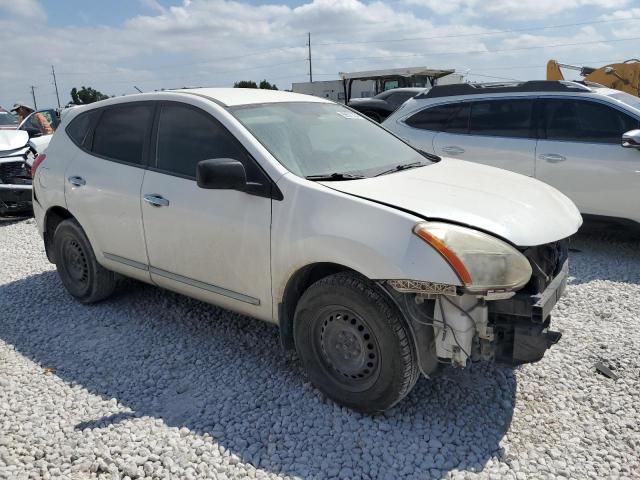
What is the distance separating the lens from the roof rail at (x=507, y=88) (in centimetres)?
619

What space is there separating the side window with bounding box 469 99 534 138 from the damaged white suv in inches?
107

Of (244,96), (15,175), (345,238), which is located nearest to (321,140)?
(244,96)

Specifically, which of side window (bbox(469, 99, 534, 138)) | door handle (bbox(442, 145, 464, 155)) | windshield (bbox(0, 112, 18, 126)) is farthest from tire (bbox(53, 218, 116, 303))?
windshield (bbox(0, 112, 18, 126))

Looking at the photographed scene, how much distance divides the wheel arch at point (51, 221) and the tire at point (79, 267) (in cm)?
11

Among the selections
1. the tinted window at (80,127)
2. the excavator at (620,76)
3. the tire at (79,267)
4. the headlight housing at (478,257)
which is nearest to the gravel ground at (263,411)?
the tire at (79,267)

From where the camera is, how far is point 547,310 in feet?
9.05

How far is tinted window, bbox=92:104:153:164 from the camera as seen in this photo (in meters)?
4.10

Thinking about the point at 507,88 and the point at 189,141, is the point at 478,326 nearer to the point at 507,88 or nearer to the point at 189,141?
the point at 189,141

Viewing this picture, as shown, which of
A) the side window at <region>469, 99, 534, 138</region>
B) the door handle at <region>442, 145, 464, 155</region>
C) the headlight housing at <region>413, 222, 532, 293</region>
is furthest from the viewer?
the door handle at <region>442, 145, 464, 155</region>

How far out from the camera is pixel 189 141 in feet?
12.4

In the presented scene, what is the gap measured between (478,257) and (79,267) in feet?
11.8

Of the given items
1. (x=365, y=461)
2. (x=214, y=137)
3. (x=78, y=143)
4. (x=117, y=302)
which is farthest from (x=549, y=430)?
(x=78, y=143)

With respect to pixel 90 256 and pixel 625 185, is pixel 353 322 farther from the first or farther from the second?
pixel 625 185

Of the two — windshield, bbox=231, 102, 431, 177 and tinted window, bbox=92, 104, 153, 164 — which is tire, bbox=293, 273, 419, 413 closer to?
windshield, bbox=231, 102, 431, 177
